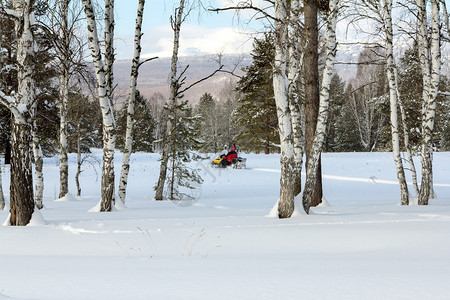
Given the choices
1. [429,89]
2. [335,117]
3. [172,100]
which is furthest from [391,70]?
[335,117]

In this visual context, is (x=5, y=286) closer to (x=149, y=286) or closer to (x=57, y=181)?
(x=149, y=286)

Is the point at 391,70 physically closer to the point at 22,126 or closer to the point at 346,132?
the point at 22,126

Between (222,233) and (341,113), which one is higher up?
(341,113)

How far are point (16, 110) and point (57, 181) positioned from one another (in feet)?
51.5

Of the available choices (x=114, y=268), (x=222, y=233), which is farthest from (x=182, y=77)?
(x=114, y=268)

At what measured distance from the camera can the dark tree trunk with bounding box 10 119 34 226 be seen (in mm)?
6840

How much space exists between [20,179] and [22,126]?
3.06 ft

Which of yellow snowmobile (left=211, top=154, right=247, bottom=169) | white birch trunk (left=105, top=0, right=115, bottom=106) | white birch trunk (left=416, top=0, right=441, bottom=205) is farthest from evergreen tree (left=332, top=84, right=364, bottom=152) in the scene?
white birch trunk (left=105, top=0, right=115, bottom=106)

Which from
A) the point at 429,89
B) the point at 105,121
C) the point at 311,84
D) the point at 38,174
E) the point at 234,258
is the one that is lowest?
the point at 234,258

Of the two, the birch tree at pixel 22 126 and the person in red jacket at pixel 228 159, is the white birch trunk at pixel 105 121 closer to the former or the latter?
the birch tree at pixel 22 126

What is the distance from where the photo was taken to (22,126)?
6.85 metres

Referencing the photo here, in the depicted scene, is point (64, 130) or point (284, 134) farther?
point (64, 130)

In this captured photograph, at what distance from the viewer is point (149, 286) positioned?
10.9 feet

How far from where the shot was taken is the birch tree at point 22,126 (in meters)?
6.84
